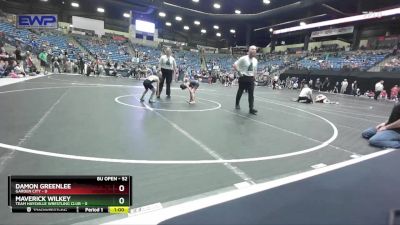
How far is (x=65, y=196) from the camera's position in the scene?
193 centimetres

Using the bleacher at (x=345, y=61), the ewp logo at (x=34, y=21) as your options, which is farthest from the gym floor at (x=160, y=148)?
the bleacher at (x=345, y=61)

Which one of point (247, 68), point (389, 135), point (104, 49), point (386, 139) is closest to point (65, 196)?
point (386, 139)

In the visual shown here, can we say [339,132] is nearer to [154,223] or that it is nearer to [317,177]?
[317,177]

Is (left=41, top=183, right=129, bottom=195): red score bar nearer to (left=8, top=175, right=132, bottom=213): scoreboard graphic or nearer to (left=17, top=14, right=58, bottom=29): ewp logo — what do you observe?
(left=8, top=175, right=132, bottom=213): scoreboard graphic

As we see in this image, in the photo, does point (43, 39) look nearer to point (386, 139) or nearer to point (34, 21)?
point (34, 21)

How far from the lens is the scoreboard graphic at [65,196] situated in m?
1.92

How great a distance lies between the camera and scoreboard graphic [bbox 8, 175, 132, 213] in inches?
75.8

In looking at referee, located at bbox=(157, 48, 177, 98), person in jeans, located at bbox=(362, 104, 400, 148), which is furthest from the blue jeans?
referee, located at bbox=(157, 48, 177, 98)

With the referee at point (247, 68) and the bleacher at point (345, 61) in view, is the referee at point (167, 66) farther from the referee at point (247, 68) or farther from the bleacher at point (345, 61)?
the bleacher at point (345, 61)

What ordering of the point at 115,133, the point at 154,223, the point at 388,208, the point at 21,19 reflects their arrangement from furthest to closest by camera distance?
the point at 21,19 → the point at 115,133 → the point at 388,208 → the point at 154,223

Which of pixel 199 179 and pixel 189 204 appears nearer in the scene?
pixel 189 204

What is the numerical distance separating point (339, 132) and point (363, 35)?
33.2 m

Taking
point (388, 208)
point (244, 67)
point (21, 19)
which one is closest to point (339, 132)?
point (244, 67)

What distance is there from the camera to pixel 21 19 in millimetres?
A: 15219
